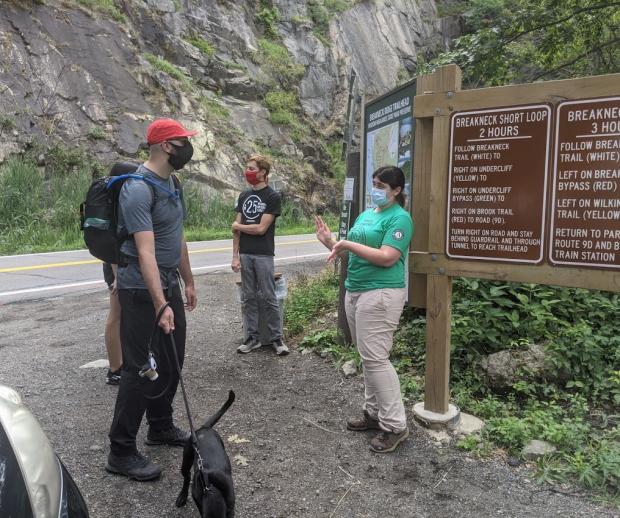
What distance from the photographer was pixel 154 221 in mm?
3359

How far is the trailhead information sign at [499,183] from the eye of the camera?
137 inches

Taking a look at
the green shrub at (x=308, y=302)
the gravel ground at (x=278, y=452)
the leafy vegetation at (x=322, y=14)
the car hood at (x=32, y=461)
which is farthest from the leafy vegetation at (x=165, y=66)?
the car hood at (x=32, y=461)

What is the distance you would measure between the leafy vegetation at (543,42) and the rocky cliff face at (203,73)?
13.7m

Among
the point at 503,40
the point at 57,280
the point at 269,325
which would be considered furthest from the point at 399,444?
the point at 57,280

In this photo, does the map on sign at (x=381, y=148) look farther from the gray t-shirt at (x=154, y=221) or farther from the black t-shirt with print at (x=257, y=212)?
the gray t-shirt at (x=154, y=221)

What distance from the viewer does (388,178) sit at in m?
3.67

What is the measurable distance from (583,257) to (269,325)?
317 centimetres

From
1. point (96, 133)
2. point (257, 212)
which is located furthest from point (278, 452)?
point (96, 133)

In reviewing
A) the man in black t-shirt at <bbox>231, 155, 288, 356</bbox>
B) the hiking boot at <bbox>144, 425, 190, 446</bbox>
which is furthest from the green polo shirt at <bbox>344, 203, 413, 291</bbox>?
the man in black t-shirt at <bbox>231, 155, 288, 356</bbox>

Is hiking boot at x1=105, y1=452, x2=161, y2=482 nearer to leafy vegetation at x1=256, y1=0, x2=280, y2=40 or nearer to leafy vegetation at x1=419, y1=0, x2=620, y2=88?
leafy vegetation at x1=419, y1=0, x2=620, y2=88

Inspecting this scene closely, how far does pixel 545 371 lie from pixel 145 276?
3154 mm

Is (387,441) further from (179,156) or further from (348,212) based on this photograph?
(348,212)

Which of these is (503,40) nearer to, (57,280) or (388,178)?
(388,178)

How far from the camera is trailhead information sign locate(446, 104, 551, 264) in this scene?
3.49 meters
